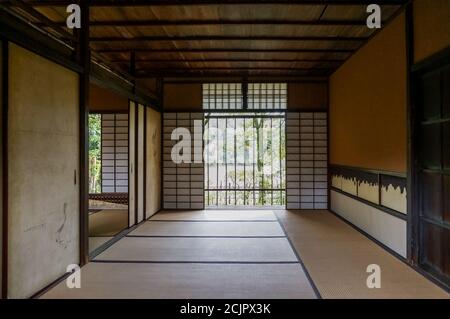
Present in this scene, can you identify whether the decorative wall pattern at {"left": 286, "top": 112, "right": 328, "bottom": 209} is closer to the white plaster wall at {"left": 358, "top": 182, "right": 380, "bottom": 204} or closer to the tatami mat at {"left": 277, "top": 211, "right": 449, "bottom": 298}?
the tatami mat at {"left": 277, "top": 211, "right": 449, "bottom": 298}

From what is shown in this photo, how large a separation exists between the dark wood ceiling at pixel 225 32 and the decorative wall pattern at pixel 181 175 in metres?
1.07

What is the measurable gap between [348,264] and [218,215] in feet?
10.1

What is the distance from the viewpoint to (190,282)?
2795 mm

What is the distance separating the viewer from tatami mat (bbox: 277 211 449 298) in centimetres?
262

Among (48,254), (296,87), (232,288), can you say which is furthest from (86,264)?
(296,87)

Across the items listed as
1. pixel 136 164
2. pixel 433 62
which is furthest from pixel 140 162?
pixel 433 62

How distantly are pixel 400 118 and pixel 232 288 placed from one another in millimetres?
2607

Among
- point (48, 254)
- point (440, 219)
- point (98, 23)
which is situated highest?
point (98, 23)

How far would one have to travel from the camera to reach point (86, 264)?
328cm

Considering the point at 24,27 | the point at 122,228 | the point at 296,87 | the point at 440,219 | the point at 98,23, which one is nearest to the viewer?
the point at 24,27

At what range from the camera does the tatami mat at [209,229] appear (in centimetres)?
458

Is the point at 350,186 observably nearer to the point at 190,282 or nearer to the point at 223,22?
the point at 223,22

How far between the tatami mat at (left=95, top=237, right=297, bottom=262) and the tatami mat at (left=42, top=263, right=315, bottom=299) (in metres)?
0.23

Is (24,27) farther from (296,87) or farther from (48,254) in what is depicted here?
(296,87)
